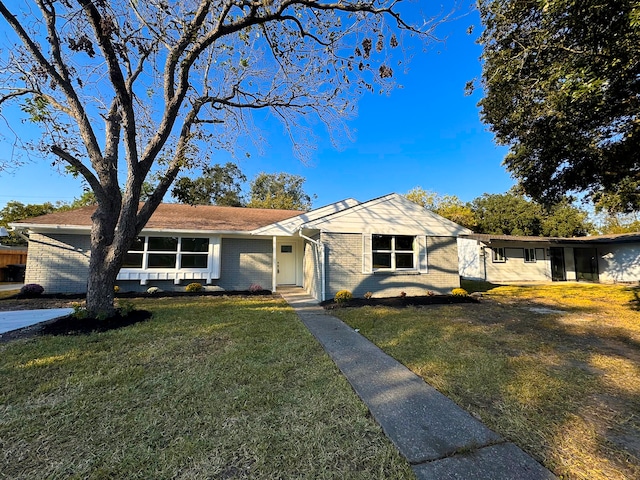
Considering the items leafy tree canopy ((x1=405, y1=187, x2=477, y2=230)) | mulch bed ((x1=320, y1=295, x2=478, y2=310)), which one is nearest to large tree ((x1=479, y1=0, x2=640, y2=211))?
mulch bed ((x1=320, y1=295, x2=478, y2=310))

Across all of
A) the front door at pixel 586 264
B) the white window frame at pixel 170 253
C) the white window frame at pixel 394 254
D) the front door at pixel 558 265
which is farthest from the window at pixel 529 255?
the white window frame at pixel 170 253

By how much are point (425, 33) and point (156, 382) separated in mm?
7896

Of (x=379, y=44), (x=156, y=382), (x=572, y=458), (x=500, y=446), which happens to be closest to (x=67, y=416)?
(x=156, y=382)

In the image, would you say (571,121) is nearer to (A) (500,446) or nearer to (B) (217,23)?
(A) (500,446)

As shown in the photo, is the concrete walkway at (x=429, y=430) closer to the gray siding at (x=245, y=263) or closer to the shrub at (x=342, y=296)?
the shrub at (x=342, y=296)

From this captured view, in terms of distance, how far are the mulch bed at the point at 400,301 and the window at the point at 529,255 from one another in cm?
1172

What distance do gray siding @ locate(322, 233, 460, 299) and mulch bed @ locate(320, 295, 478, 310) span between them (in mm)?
532

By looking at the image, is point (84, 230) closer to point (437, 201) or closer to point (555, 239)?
point (555, 239)

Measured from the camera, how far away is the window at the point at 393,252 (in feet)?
34.2

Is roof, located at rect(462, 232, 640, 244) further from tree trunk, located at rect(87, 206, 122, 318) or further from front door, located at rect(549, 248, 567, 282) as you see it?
tree trunk, located at rect(87, 206, 122, 318)

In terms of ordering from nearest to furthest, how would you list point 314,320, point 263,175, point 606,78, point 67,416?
1. point 67,416
2. point 606,78
3. point 314,320
4. point 263,175

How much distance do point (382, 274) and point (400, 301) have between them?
4.46 feet

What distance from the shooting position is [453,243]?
11.2 m

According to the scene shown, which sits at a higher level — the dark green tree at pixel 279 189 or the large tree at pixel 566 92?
the dark green tree at pixel 279 189
